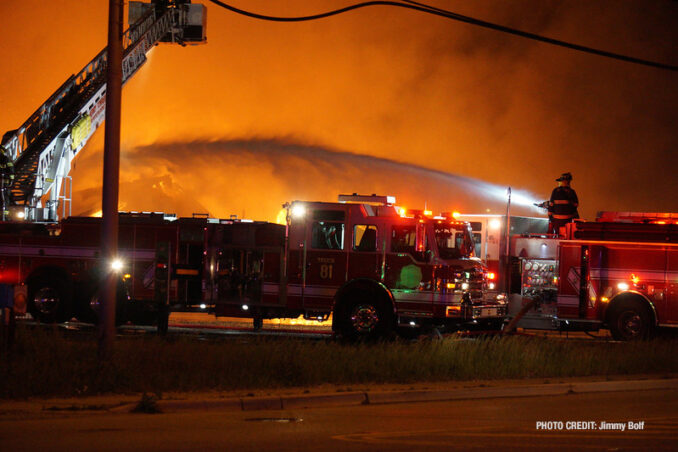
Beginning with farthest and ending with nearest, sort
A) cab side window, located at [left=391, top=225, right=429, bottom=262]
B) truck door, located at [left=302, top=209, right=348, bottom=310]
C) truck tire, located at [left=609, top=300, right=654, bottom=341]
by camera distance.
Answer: truck tire, located at [left=609, top=300, right=654, bottom=341], truck door, located at [left=302, top=209, right=348, bottom=310], cab side window, located at [left=391, top=225, right=429, bottom=262]

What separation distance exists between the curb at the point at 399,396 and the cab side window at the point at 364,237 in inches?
212

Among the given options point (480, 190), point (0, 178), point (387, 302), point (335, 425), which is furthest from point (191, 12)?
point (335, 425)

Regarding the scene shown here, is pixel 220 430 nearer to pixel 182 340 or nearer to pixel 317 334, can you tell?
pixel 182 340

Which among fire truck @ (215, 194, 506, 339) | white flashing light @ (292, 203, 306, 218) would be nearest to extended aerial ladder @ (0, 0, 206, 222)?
fire truck @ (215, 194, 506, 339)

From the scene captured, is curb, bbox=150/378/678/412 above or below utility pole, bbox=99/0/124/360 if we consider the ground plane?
below

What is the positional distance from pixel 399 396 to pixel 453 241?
6.01m

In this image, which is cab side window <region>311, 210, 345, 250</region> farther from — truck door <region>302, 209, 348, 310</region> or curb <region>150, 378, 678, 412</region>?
curb <region>150, 378, 678, 412</region>

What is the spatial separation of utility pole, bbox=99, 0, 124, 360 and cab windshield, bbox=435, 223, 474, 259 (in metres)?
6.81

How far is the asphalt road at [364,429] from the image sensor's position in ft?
26.8

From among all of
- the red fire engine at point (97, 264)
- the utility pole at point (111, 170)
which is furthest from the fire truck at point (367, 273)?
the utility pole at point (111, 170)

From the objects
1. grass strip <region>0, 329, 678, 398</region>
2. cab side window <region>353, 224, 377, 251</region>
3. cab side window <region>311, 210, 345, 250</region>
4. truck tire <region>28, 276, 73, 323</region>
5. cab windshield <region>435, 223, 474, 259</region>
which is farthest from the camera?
truck tire <region>28, 276, 73, 323</region>

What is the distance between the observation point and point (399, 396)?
36.5 ft

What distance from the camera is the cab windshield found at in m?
16.4

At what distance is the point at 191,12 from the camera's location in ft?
94.5
